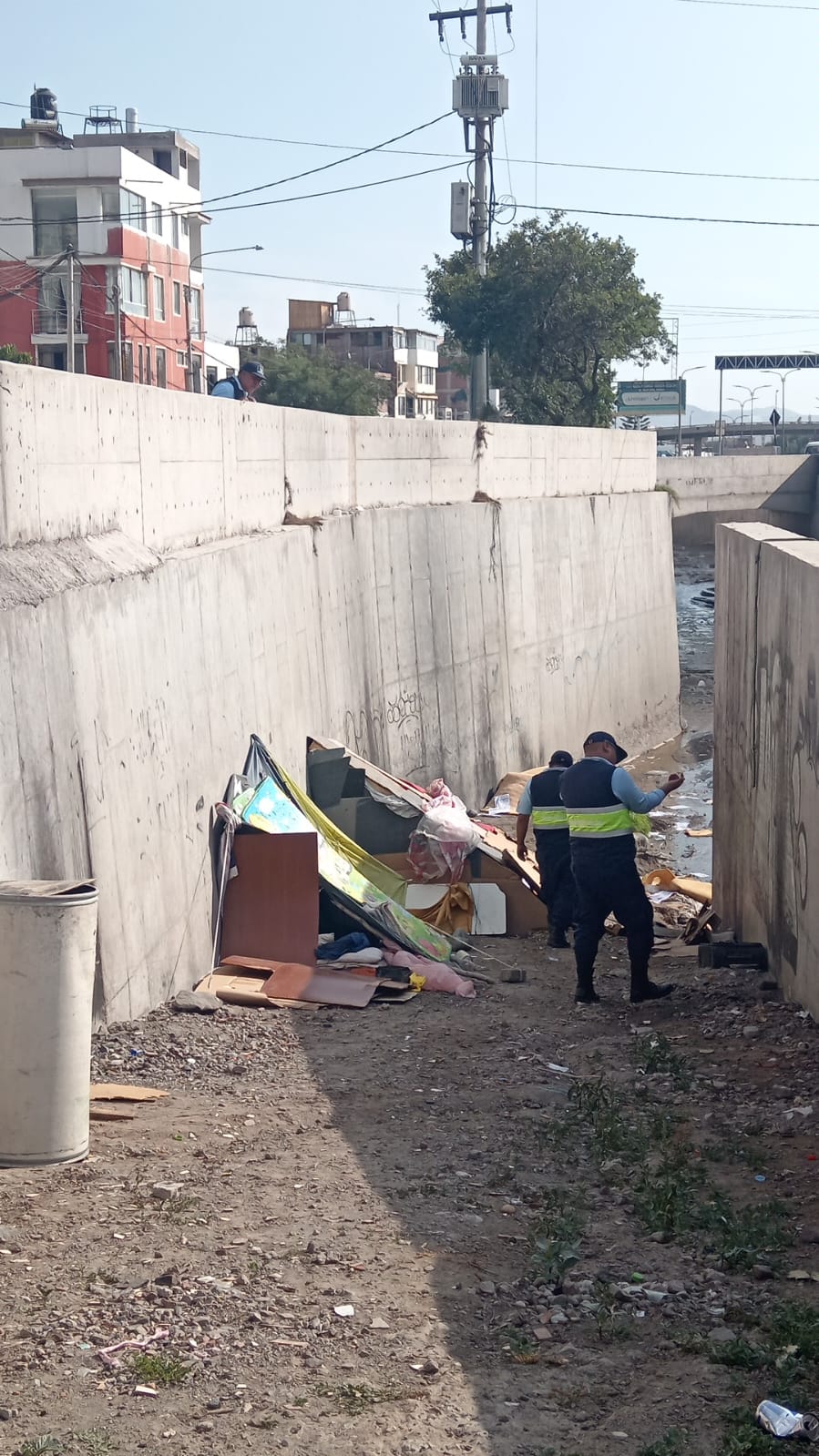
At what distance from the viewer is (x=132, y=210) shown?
51094mm

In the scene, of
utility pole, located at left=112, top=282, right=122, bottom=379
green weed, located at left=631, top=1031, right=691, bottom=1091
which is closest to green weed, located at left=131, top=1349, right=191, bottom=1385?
green weed, located at left=631, top=1031, right=691, bottom=1091

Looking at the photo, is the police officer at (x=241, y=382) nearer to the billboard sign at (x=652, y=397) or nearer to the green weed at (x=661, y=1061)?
the green weed at (x=661, y=1061)

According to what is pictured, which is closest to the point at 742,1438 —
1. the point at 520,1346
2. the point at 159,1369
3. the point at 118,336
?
the point at 520,1346

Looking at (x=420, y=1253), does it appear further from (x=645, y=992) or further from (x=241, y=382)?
(x=241, y=382)

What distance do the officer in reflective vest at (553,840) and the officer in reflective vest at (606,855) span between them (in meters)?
1.82

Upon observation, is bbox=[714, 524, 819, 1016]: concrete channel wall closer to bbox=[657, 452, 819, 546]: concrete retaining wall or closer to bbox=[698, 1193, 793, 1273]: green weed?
bbox=[698, 1193, 793, 1273]: green weed

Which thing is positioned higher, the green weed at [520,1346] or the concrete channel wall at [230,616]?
the concrete channel wall at [230,616]

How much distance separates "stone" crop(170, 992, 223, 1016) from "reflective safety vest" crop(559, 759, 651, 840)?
7.39 ft

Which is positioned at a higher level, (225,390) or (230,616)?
(225,390)

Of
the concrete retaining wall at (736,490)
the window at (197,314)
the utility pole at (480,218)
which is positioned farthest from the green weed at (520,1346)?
the window at (197,314)

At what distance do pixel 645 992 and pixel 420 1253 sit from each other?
420cm

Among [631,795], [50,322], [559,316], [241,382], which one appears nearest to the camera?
[631,795]

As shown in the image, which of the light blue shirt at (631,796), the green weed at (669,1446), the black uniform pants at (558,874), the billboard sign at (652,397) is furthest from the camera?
the billboard sign at (652,397)

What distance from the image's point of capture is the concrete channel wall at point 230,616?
682 cm
